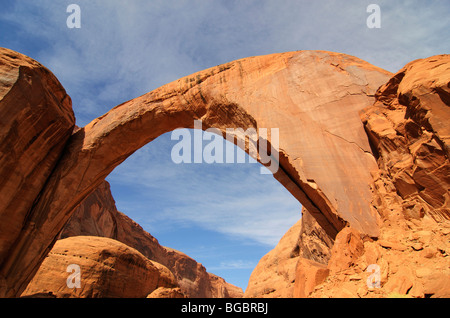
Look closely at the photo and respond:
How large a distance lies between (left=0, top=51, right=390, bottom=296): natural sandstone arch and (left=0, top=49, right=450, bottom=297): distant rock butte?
31 mm

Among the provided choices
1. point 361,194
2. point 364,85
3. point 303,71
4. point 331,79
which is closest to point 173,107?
point 303,71

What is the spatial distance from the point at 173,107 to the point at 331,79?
15.7 ft

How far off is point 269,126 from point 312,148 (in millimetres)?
1193

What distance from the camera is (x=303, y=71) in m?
6.82

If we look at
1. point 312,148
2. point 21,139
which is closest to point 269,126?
point 312,148

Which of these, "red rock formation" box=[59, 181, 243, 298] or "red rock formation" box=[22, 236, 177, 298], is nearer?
"red rock formation" box=[22, 236, 177, 298]

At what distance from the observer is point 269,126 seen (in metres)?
6.44

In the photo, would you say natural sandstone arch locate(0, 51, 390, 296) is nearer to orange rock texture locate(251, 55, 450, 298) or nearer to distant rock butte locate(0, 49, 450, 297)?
distant rock butte locate(0, 49, 450, 297)

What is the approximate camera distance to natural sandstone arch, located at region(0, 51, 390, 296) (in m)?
5.40

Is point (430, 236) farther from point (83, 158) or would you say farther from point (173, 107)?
point (83, 158)

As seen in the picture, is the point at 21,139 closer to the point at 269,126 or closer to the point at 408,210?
the point at 269,126
